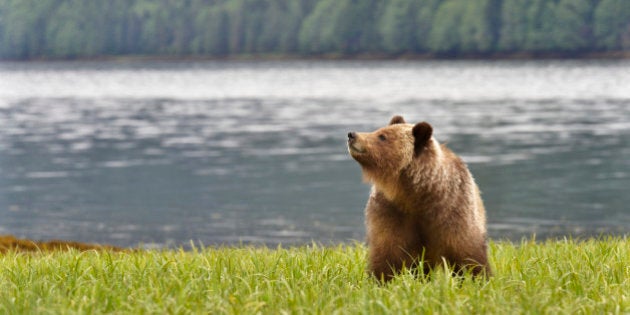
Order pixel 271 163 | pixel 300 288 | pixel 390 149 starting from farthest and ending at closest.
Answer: pixel 271 163 → pixel 300 288 → pixel 390 149

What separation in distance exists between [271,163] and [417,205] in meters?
33.0

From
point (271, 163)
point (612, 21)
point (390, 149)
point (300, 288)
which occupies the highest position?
point (390, 149)

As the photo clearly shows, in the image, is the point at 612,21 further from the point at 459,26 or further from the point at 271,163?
the point at 271,163

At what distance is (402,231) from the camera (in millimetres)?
8133

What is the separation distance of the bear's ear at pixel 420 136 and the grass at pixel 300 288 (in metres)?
0.97

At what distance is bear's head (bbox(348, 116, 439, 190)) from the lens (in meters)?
7.91

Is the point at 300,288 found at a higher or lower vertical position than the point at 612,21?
higher

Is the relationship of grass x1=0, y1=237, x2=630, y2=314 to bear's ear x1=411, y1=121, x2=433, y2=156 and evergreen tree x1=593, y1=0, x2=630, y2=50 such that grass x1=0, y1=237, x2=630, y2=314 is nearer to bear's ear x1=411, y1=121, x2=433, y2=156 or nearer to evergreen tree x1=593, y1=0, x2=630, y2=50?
bear's ear x1=411, y1=121, x2=433, y2=156

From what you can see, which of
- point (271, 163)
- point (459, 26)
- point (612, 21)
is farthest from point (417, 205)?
point (459, 26)

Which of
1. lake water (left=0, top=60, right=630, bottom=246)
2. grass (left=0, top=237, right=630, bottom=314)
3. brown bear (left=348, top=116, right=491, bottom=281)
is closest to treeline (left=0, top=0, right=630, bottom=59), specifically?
lake water (left=0, top=60, right=630, bottom=246)

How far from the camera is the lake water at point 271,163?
1046 inches

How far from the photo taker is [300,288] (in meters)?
8.38

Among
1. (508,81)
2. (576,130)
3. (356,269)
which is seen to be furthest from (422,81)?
(356,269)

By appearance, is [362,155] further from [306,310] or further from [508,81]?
[508,81]
